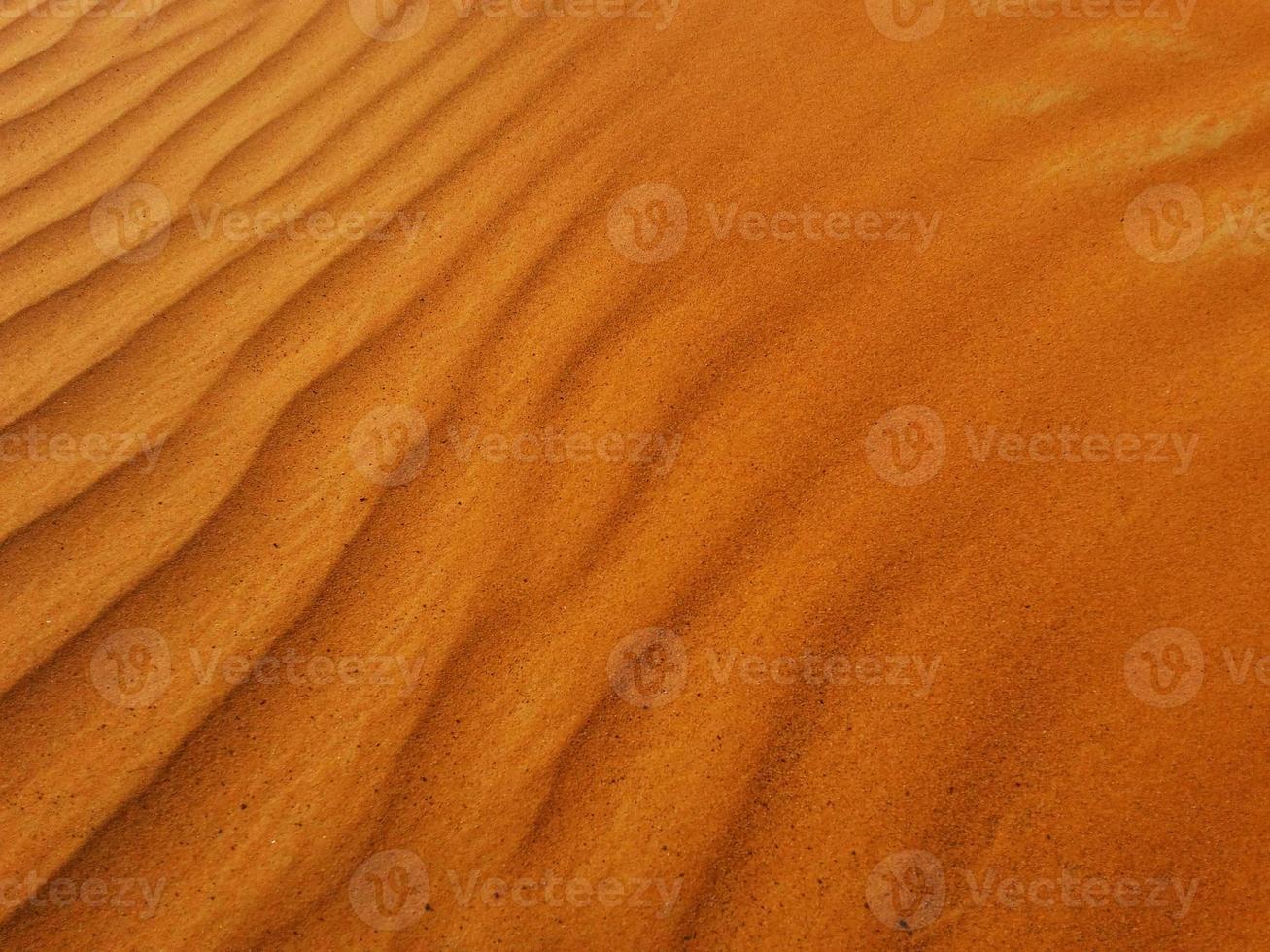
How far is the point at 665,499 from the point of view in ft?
5.46

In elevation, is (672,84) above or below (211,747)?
above

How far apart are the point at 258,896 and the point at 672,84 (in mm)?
2057

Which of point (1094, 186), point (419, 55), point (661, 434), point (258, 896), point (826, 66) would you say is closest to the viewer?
point (258, 896)

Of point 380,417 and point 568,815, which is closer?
point 568,815

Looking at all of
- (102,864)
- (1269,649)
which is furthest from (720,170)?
(102,864)

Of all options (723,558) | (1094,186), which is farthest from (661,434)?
(1094,186)

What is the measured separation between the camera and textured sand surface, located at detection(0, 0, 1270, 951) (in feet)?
4.30

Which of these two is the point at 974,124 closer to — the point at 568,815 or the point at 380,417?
the point at 380,417

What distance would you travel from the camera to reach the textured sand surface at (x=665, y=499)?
131 centimetres

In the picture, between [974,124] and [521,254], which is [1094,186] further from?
[521,254]

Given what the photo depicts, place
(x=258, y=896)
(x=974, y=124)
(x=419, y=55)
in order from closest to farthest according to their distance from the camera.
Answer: (x=258, y=896) < (x=974, y=124) < (x=419, y=55)

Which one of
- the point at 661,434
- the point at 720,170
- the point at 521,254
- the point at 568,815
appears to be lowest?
the point at 568,815

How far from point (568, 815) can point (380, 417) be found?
891 mm

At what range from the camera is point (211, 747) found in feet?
4.82
